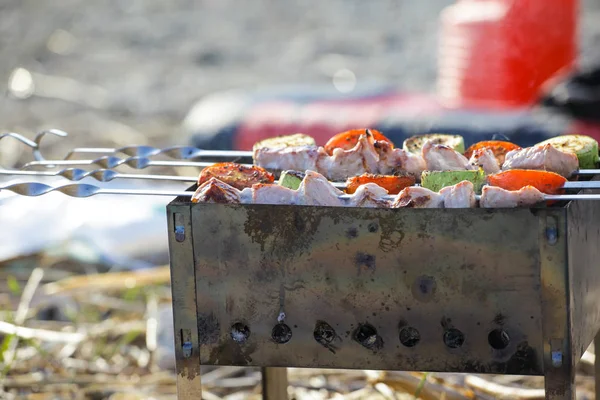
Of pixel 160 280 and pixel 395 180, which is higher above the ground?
pixel 395 180

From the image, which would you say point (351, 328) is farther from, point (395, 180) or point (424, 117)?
point (424, 117)

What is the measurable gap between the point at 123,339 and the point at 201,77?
6134 mm

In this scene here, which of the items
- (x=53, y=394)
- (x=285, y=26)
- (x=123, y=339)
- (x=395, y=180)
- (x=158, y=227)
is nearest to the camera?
(x=395, y=180)

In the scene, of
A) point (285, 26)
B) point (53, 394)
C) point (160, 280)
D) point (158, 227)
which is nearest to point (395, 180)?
point (53, 394)

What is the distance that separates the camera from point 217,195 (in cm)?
234

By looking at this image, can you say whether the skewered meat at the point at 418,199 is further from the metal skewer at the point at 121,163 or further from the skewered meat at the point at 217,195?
the metal skewer at the point at 121,163

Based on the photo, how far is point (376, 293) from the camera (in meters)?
2.26

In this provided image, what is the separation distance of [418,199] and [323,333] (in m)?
0.40

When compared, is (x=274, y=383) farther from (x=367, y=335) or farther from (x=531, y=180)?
(x=531, y=180)

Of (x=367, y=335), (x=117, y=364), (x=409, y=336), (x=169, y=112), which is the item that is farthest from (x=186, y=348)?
(x=169, y=112)

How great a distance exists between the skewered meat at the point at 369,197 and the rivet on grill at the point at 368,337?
288mm

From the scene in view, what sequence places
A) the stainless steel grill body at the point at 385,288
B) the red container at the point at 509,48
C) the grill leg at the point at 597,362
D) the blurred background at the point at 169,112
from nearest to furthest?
the stainless steel grill body at the point at 385,288 → the grill leg at the point at 597,362 → the blurred background at the point at 169,112 → the red container at the point at 509,48

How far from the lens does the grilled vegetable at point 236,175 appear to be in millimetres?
2494

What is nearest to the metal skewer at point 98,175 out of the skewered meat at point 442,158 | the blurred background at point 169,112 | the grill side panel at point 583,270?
the skewered meat at point 442,158
